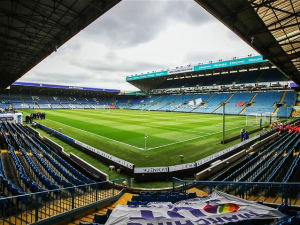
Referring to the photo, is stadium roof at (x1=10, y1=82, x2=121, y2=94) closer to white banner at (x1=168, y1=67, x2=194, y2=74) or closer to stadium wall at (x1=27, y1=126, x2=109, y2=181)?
white banner at (x1=168, y1=67, x2=194, y2=74)

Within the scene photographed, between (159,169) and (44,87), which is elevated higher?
(44,87)

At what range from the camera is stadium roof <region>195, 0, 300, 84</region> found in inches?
348

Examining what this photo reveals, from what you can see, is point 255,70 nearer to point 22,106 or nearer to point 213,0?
point 213,0

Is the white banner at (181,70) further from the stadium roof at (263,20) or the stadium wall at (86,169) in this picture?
the stadium wall at (86,169)

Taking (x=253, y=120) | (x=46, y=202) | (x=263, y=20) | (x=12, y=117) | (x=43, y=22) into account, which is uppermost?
(x=263, y=20)

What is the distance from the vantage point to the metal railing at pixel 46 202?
204 inches

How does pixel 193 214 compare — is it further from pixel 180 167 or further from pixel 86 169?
pixel 86 169

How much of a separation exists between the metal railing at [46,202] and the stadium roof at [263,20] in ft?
31.4

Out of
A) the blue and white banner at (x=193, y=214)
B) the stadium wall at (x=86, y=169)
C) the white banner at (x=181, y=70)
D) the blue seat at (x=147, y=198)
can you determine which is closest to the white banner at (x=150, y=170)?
the stadium wall at (x=86, y=169)

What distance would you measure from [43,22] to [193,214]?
1288cm

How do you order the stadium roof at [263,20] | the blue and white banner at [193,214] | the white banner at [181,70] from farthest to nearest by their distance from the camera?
the white banner at [181,70]
the stadium roof at [263,20]
the blue and white banner at [193,214]

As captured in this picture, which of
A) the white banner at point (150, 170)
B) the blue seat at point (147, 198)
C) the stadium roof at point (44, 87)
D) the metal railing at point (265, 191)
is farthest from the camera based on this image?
the stadium roof at point (44, 87)

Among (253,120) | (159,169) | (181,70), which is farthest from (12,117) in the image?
(181,70)

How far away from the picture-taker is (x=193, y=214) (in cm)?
391
